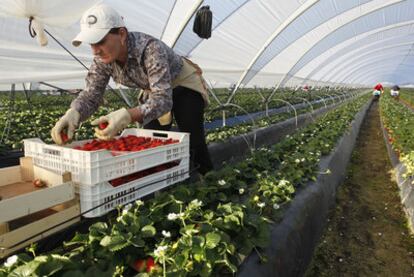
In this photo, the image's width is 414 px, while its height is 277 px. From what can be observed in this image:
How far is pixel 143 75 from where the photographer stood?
265 centimetres

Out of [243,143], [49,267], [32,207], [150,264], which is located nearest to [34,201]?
[32,207]

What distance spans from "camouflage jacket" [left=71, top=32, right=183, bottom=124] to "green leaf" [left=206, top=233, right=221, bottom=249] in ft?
3.54

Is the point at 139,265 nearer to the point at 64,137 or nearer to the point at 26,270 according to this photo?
the point at 26,270

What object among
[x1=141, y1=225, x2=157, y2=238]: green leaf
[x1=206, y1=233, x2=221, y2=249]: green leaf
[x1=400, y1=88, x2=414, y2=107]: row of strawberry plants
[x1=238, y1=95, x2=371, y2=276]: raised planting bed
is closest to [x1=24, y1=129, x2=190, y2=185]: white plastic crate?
[x1=141, y1=225, x2=157, y2=238]: green leaf

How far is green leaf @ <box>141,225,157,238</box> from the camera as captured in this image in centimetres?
171

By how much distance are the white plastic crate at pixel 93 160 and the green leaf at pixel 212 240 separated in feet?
2.67

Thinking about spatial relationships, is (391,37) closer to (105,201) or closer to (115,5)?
(115,5)

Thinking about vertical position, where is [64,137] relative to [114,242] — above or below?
above

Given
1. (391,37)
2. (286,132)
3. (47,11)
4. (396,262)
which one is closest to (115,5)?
(47,11)

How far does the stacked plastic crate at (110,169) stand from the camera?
205 centimetres

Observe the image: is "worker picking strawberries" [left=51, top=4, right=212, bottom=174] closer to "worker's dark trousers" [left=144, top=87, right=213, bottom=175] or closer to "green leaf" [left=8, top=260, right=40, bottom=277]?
"worker's dark trousers" [left=144, top=87, right=213, bottom=175]

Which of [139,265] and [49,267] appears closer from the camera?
[49,267]

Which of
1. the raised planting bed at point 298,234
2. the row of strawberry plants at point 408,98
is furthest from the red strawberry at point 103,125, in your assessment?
the row of strawberry plants at point 408,98

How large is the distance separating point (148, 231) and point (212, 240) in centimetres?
35
